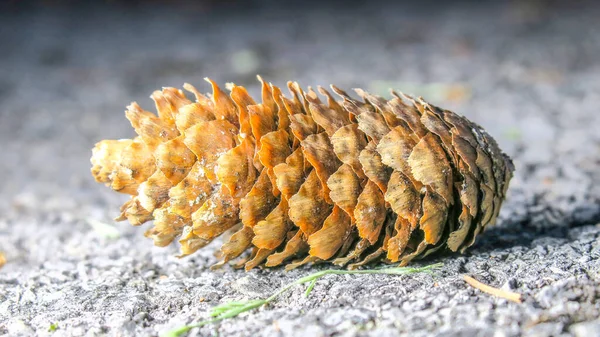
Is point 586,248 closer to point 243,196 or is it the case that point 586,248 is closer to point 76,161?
point 243,196

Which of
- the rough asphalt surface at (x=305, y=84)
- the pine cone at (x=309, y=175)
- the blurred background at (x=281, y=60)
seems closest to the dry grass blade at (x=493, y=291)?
the rough asphalt surface at (x=305, y=84)

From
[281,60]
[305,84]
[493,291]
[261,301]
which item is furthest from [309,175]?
[281,60]

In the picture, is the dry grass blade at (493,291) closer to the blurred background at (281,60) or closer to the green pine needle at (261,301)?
the green pine needle at (261,301)

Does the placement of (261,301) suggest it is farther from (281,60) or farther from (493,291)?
(281,60)

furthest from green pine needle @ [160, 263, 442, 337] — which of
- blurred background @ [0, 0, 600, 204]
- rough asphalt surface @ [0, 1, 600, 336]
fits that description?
blurred background @ [0, 0, 600, 204]

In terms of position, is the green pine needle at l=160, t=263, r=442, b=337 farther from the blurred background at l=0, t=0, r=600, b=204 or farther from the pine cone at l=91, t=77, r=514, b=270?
the blurred background at l=0, t=0, r=600, b=204
